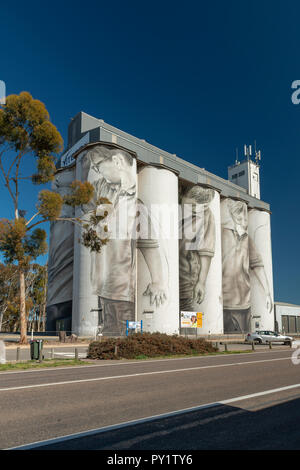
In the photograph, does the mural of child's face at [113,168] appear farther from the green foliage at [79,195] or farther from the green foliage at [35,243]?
the green foliage at [35,243]

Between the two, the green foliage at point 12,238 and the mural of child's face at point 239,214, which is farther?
the mural of child's face at point 239,214

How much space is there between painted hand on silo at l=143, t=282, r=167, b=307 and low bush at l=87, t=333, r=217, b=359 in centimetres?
2429

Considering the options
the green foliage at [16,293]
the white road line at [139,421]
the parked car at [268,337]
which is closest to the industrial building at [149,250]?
the parked car at [268,337]

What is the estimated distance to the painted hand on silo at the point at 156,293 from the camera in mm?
49062

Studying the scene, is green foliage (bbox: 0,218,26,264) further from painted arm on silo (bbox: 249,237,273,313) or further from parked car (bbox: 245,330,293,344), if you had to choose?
painted arm on silo (bbox: 249,237,273,313)

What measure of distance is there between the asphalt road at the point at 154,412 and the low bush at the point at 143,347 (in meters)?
8.55

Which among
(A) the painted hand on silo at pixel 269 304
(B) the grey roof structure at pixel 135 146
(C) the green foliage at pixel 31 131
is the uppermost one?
(B) the grey roof structure at pixel 135 146

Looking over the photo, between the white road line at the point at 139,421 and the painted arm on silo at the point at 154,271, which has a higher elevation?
the painted arm on silo at the point at 154,271

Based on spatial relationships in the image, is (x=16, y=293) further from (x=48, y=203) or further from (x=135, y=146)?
(x=48, y=203)

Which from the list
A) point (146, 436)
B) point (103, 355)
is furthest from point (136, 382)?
point (103, 355)

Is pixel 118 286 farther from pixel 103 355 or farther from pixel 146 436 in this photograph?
pixel 146 436

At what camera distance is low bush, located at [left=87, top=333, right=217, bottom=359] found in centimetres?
2003

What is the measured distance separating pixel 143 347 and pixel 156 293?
28273 millimetres

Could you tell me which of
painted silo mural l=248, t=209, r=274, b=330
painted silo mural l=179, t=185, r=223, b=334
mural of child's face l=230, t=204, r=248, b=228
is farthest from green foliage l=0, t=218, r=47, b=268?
painted silo mural l=248, t=209, r=274, b=330
